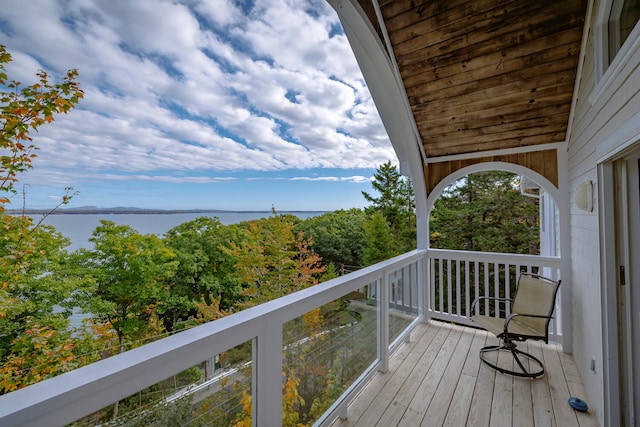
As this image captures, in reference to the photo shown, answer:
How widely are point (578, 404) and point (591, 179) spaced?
1.81 metres

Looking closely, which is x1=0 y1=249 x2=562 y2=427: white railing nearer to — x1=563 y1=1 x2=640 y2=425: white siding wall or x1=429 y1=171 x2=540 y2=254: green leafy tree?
x1=563 y1=1 x2=640 y2=425: white siding wall

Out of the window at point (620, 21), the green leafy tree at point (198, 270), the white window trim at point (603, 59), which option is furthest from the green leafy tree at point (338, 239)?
the window at point (620, 21)

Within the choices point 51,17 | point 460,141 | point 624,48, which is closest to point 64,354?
point 51,17

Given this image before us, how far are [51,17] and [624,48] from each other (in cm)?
875

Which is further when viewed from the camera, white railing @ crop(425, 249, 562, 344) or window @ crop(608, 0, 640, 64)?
white railing @ crop(425, 249, 562, 344)

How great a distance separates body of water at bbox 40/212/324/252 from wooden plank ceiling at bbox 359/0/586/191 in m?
7.83

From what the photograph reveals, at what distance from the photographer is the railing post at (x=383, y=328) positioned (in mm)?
2793

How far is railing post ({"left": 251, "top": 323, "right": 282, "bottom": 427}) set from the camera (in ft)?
4.65

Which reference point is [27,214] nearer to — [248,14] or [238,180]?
[248,14]

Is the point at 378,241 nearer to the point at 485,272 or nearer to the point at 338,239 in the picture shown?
the point at 338,239

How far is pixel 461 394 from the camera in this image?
2.48 metres

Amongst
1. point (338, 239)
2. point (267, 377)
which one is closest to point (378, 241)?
point (338, 239)

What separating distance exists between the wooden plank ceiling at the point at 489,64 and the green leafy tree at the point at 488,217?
991cm

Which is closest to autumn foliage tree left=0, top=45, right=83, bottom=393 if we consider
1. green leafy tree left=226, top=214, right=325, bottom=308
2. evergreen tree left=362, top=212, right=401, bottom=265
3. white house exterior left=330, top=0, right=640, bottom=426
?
white house exterior left=330, top=0, right=640, bottom=426
